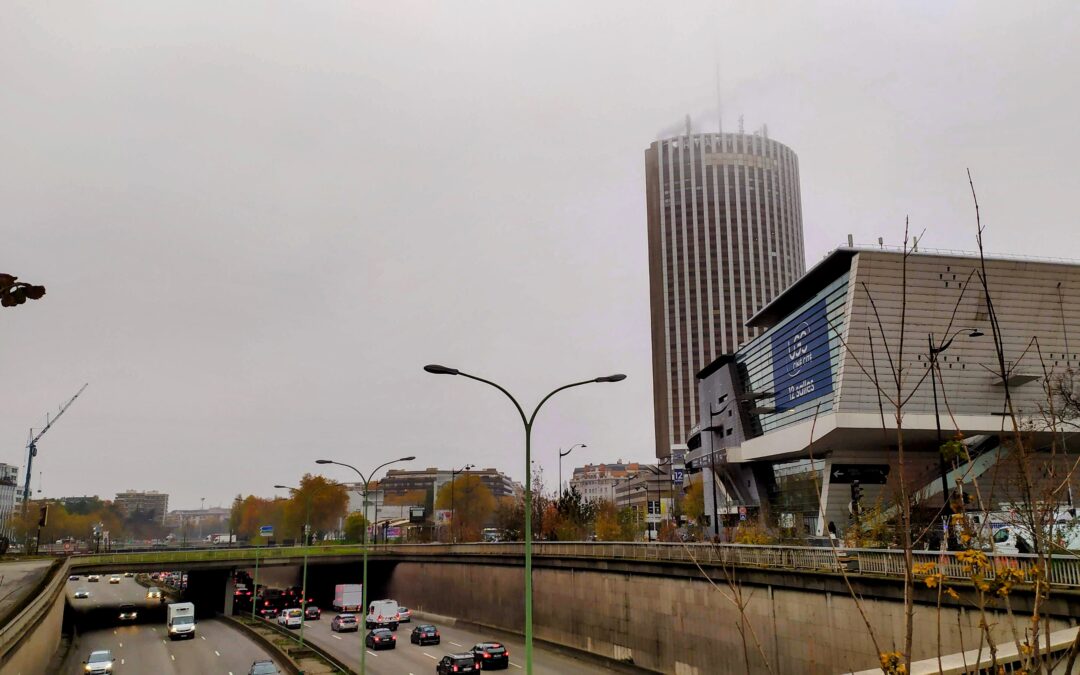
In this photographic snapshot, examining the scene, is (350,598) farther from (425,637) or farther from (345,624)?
(425,637)

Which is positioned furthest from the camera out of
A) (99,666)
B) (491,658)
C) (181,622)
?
(181,622)

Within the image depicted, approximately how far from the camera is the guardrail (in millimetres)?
19078

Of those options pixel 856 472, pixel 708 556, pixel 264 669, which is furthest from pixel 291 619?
pixel 856 472

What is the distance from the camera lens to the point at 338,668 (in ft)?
119

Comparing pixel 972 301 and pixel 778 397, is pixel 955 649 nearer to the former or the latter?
pixel 972 301

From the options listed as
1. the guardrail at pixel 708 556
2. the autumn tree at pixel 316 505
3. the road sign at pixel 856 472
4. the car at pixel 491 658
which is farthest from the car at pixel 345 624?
the autumn tree at pixel 316 505

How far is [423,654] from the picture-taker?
47062 mm

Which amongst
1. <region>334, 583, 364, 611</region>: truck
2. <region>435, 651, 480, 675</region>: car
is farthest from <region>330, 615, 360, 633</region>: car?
<region>435, 651, 480, 675</region>: car

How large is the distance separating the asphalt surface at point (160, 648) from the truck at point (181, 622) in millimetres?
644

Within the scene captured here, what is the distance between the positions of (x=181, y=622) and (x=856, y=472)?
6891 cm

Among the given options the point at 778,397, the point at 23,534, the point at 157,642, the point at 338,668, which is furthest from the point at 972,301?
the point at 23,534

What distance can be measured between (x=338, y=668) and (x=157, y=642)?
27.4 meters

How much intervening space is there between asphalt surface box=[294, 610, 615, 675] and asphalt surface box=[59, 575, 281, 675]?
18.3 feet

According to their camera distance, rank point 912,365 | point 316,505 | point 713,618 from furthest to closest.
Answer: point 316,505 < point 912,365 < point 713,618
